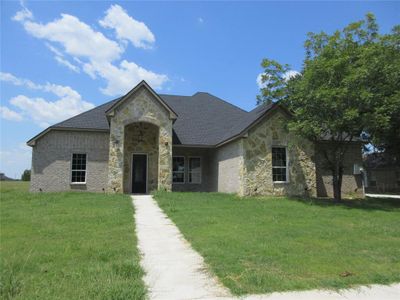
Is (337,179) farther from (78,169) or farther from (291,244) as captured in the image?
(78,169)

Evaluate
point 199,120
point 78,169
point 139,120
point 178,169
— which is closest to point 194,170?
point 178,169

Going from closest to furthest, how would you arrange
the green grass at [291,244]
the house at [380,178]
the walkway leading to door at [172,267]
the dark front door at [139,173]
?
the walkway leading to door at [172,267], the green grass at [291,244], the dark front door at [139,173], the house at [380,178]

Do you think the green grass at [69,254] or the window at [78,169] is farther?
the window at [78,169]

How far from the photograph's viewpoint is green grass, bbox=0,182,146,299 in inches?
197

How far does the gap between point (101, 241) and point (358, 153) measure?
1982 centimetres

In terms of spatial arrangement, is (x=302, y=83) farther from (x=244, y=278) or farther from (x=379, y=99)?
(x=244, y=278)

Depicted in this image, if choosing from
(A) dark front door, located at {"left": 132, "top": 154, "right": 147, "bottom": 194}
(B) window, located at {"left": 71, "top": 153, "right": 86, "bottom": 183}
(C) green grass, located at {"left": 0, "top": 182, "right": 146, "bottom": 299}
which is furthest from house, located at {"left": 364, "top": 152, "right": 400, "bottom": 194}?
(C) green grass, located at {"left": 0, "top": 182, "right": 146, "bottom": 299}

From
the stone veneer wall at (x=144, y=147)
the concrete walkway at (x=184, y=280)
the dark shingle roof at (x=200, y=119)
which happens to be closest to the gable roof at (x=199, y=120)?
the dark shingle roof at (x=200, y=119)

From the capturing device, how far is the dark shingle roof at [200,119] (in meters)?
20.9

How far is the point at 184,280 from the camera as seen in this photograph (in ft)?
18.7

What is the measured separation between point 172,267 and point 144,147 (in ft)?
53.2

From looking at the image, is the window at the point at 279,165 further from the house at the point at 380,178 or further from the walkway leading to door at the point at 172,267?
the house at the point at 380,178

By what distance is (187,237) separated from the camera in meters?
8.91

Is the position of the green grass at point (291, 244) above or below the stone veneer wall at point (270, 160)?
below
